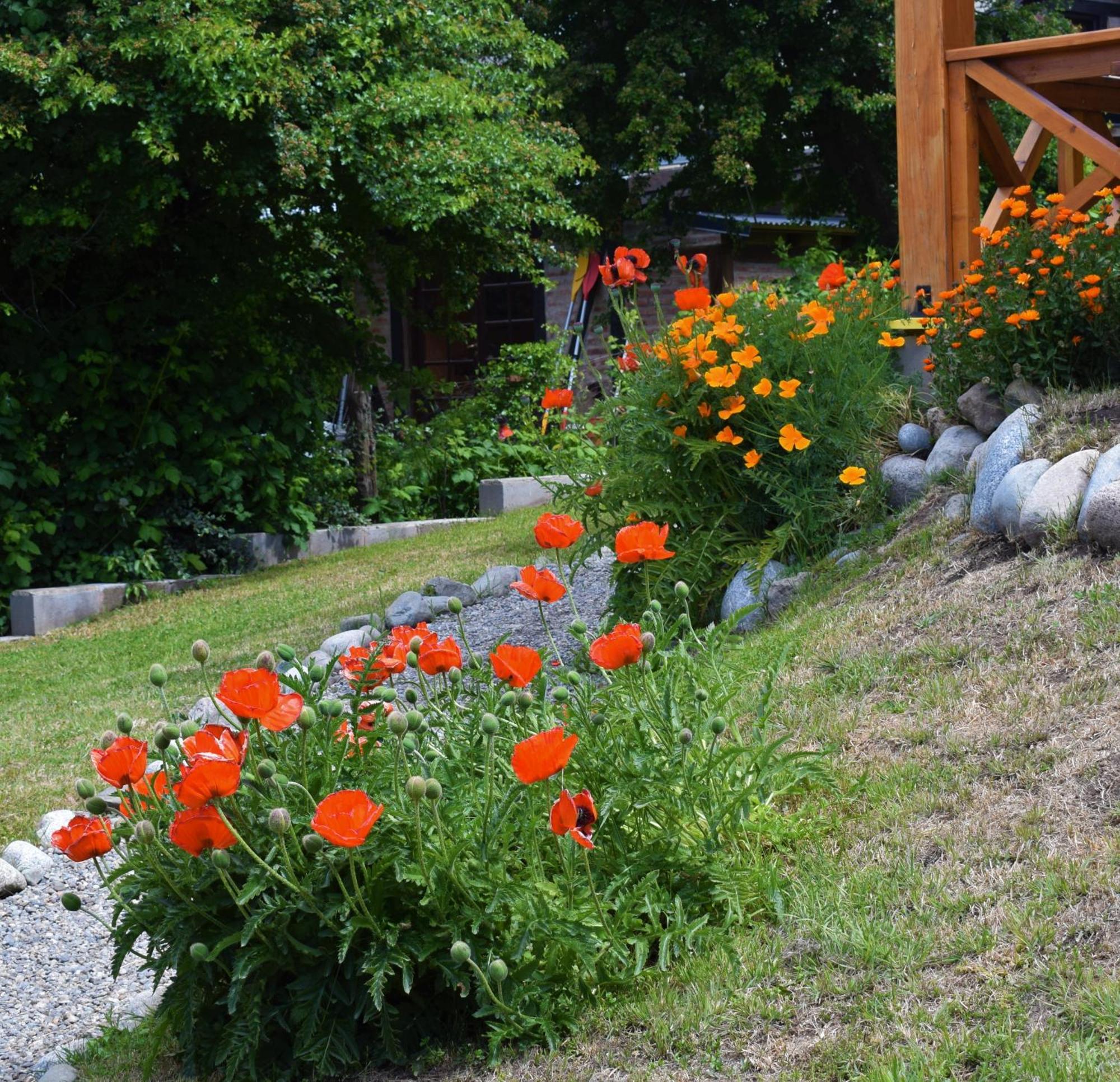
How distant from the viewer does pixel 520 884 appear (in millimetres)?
2527

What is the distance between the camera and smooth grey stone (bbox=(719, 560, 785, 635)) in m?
5.09

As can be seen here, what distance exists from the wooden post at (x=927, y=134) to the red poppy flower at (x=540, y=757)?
4.52m

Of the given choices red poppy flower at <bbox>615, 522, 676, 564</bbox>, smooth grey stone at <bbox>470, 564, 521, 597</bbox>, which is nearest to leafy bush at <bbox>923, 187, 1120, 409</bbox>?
red poppy flower at <bbox>615, 522, 676, 564</bbox>

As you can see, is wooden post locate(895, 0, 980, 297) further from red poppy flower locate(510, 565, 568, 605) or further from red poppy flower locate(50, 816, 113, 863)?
red poppy flower locate(50, 816, 113, 863)

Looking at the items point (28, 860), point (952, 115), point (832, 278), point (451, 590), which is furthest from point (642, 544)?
point (451, 590)

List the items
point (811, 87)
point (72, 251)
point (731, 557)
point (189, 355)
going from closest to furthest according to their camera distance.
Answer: point (731, 557), point (72, 251), point (189, 355), point (811, 87)

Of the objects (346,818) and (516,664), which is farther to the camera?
(516,664)

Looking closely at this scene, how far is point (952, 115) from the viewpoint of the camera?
6.14 meters

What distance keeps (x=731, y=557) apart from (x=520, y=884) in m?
2.90

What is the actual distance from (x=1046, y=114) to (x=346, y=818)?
499 centimetres

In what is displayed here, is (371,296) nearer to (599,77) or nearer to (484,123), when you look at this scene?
(484,123)

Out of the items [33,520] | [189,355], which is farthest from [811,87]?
[33,520]

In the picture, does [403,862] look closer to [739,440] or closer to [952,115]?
[739,440]

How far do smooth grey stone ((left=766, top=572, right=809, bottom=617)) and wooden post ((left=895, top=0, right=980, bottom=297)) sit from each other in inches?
74.0
